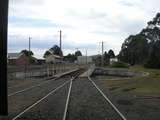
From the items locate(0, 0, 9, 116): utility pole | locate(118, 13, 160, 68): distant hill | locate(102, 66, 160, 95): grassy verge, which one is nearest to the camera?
locate(0, 0, 9, 116): utility pole

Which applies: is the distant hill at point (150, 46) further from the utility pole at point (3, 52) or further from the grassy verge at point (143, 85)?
the utility pole at point (3, 52)

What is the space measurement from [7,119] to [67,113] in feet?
10.2

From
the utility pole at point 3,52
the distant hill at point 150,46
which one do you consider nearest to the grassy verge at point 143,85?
the utility pole at point 3,52

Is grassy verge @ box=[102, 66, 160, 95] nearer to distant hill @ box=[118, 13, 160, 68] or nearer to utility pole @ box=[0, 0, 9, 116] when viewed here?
utility pole @ box=[0, 0, 9, 116]

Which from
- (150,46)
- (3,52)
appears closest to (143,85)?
(3,52)

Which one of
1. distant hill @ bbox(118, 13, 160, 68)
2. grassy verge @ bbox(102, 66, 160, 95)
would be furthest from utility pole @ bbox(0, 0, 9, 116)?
distant hill @ bbox(118, 13, 160, 68)

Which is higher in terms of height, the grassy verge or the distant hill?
the distant hill

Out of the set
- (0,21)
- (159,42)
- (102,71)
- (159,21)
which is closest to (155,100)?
(0,21)

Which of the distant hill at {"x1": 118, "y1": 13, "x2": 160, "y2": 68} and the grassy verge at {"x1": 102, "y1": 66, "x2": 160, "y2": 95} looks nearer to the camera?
the grassy verge at {"x1": 102, "y1": 66, "x2": 160, "y2": 95}

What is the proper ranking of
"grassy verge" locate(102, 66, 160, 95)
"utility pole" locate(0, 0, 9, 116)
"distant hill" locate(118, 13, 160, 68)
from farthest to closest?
"distant hill" locate(118, 13, 160, 68) → "grassy verge" locate(102, 66, 160, 95) → "utility pole" locate(0, 0, 9, 116)

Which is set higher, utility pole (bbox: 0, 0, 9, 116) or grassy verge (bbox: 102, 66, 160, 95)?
utility pole (bbox: 0, 0, 9, 116)

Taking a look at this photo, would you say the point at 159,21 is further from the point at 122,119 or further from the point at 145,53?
the point at 122,119

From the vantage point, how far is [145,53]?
105438 mm

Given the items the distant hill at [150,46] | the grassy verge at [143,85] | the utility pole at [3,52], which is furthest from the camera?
the distant hill at [150,46]
